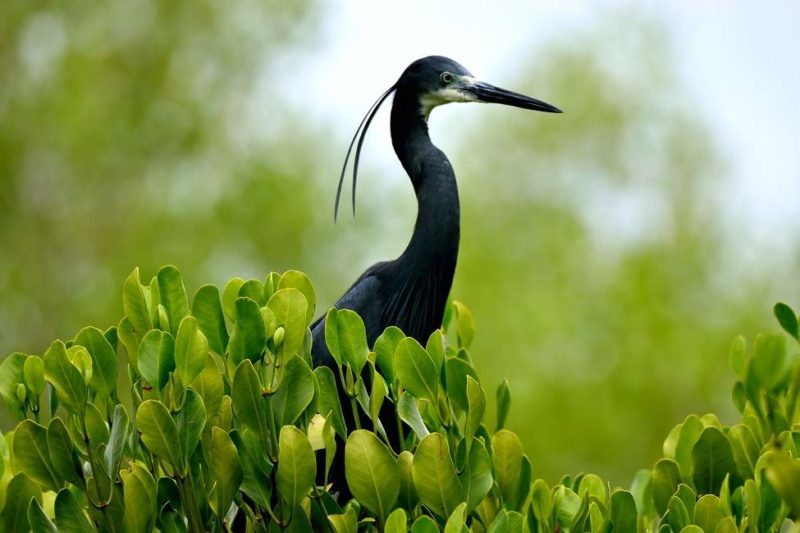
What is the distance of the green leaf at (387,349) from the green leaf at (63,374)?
574 mm

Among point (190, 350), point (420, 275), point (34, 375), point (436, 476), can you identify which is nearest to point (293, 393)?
point (190, 350)

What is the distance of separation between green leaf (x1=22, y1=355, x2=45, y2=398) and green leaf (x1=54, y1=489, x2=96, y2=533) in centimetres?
31

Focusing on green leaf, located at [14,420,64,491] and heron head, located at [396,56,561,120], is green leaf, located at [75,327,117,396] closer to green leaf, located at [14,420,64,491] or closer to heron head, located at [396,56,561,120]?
green leaf, located at [14,420,64,491]

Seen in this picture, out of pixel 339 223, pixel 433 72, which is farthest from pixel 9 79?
pixel 433 72

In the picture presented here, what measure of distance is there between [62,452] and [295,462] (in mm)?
456

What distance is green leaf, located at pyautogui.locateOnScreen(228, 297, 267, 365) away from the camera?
2.07 metres

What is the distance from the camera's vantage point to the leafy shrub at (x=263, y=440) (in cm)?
202

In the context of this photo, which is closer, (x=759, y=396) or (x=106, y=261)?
(x=759, y=396)

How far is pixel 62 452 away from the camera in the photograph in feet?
6.88

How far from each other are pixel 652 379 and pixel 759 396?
1396 centimetres

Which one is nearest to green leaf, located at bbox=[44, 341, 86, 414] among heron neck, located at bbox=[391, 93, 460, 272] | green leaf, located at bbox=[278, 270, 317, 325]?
green leaf, located at bbox=[278, 270, 317, 325]

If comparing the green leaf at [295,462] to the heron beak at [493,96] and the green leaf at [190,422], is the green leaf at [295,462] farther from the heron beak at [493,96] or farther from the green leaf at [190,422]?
the heron beak at [493,96]

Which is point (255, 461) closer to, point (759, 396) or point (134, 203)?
point (759, 396)

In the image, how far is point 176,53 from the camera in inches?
584
